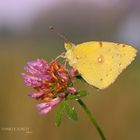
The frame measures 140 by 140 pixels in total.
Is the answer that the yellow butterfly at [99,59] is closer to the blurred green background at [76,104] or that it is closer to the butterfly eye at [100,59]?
the butterfly eye at [100,59]

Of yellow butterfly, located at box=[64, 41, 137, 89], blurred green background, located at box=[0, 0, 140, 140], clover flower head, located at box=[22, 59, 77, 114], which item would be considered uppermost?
Result: blurred green background, located at box=[0, 0, 140, 140]

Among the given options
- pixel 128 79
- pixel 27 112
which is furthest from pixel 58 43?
pixel 27 112

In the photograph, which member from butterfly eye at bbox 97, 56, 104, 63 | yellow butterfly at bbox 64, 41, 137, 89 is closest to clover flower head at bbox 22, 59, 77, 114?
yellow butterfly at bbox 64, 41, 137, 89

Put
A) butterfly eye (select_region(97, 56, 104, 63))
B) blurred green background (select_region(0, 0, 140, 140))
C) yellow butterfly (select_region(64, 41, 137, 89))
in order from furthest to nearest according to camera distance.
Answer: blurred green background (select_region(0, 0, 140, 140))
butterfly eye (select_region(97, 56, 104, 63))
yellow butterfly (select_region(64, 41, 137, 89))

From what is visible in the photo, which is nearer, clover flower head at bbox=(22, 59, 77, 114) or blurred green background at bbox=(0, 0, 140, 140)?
clover flower head at bbox=(22, 59, 77, 114)

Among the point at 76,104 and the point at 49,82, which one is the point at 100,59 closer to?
the point at 49,82

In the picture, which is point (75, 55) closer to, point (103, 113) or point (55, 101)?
point (55, 101)

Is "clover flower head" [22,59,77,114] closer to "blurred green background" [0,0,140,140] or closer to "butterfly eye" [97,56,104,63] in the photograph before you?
"butterfly eye" [97,56,104,63]

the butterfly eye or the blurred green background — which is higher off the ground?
the blurred green background

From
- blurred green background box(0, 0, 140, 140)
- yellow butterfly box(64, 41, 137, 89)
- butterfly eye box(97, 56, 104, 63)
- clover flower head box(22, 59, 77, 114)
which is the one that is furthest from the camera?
blurred green background box(0, 0, 140, 140)
